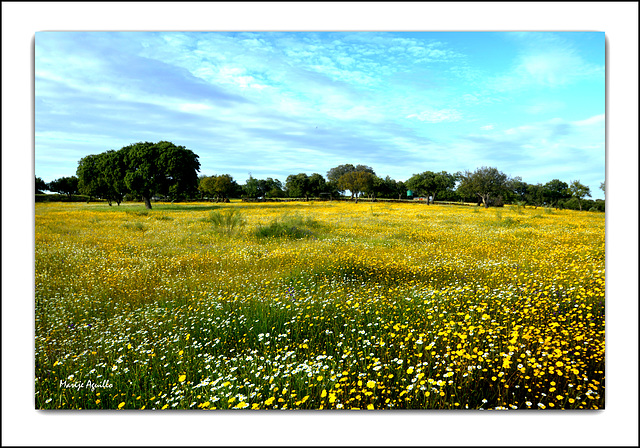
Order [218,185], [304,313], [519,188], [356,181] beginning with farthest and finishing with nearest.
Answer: [218,185] → [519,188] → [356,181] → [304,313]

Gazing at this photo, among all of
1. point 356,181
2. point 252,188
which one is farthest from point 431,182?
point 252,188

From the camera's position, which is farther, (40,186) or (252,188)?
(252,188)

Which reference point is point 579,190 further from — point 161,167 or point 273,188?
point 161,167

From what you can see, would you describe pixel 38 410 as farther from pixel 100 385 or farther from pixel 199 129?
pixel 199 129

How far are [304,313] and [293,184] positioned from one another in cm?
252

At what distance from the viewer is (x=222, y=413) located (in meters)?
3.66

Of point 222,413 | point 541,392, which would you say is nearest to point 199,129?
point 222,413

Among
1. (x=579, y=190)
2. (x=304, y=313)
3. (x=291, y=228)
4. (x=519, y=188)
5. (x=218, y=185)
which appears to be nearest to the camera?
(x=304, y=313)

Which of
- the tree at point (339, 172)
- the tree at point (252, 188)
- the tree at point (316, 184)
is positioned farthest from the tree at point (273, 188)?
the tree at point (339, 172)

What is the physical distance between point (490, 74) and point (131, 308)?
623 cm

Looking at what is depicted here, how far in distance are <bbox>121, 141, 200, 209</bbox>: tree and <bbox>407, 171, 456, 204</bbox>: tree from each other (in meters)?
3.61

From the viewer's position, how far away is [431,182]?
5.80 meters

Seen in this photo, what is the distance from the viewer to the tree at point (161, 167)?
551cm

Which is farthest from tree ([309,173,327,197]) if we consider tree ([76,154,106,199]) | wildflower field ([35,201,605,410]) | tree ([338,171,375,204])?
tree ([76,154,106,199])
